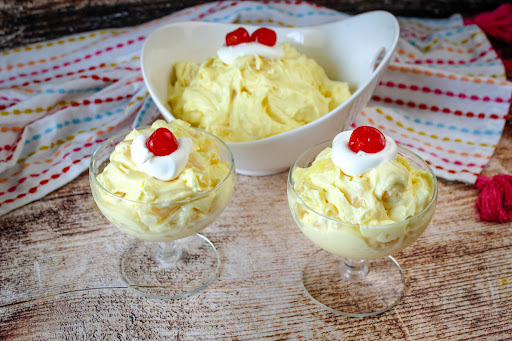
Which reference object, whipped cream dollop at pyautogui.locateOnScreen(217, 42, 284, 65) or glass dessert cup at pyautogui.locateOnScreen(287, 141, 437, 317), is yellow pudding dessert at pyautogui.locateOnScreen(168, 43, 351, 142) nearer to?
whipped cream dollop at pyautogui.locateOnScreen(217, 42, 284, 65)

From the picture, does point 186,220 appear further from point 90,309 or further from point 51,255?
point 51,255

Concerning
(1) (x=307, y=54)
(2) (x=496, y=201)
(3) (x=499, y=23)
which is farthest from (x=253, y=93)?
(3) (x=499, y=23)

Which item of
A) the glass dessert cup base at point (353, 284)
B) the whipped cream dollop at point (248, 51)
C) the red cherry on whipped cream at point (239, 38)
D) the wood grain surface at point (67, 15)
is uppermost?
the red cherry on whipped cream at point (239, 38)

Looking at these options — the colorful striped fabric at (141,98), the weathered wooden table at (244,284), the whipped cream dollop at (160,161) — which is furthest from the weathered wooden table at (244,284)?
the whipped cream dollop at (160,161)

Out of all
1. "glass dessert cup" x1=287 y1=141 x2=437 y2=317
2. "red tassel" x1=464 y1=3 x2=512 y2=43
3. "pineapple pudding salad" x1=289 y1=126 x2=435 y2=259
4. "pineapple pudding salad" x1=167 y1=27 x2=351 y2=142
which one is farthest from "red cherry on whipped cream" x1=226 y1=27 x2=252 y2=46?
"red tassel" x1=464 y1=3 x2=512 y2=43

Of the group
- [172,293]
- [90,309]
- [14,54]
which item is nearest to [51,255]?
[90,309]

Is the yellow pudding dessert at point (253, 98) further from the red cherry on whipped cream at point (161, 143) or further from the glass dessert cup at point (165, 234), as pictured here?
the red cherry on whipped cream at point (161, 143)
